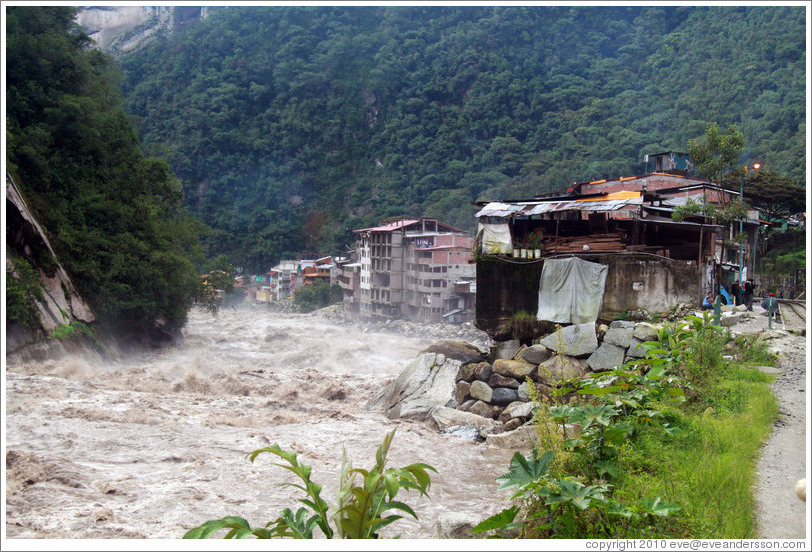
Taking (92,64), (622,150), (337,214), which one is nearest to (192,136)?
(337,214)

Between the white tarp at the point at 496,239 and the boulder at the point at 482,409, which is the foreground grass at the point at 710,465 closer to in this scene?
the boulder at the point at 482,409

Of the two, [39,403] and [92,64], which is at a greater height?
[92,64]

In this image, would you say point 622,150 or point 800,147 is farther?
point 622,150

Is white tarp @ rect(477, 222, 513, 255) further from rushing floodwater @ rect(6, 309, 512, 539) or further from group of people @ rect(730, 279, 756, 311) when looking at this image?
group of people @ rect(730, 279, 756, 311)

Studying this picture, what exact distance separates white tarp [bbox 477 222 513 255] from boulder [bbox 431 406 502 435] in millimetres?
4448

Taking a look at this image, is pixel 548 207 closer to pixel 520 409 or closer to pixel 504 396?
pixel 504 396

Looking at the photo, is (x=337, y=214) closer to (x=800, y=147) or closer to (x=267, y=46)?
(x=267, y=46)

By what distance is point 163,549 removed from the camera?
2686 mm

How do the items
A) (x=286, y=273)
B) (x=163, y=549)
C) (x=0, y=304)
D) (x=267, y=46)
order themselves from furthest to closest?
(x=267, y=46) < (x=286, y=273) < (x=0, y=304) < (x=163, y=549)

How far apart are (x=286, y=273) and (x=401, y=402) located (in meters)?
40.2

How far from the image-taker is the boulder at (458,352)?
1266 centimetres

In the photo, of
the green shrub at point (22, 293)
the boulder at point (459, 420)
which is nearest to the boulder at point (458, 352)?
the boulder at point (459, 420)

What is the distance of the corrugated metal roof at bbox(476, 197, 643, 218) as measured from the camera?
1230 centimetres

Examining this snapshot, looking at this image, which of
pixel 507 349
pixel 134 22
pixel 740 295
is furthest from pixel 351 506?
pixel 134 22
